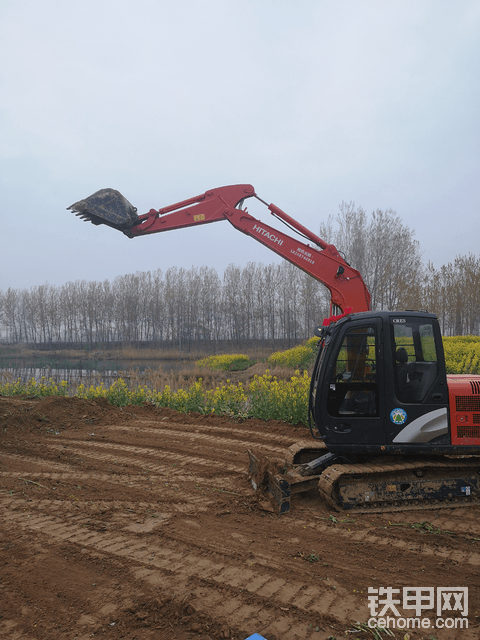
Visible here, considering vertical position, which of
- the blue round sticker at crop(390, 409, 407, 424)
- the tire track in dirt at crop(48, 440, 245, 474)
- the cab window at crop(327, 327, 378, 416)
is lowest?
the tire track in dirt at crop(48, 440, 245, 474)

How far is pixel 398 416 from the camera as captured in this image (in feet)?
16.5

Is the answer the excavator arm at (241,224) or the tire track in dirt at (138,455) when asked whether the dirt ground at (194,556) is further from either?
the excavator arm at (241,224)

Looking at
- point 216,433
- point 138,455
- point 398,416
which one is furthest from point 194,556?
point 216,433

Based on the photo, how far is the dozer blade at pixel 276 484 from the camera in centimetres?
489

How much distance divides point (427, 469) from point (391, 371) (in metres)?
1.32

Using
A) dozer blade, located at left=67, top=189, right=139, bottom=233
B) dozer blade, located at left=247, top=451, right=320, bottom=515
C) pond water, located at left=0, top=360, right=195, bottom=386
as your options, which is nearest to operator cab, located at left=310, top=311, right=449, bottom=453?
dozer blade, located at left=247, top=451, right=320, bottom=515

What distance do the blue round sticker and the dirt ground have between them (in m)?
1.09

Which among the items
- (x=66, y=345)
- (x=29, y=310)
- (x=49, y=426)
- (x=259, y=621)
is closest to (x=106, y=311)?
(x=66, y=345)

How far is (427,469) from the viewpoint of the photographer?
5.13 meters

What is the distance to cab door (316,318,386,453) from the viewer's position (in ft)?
16.7

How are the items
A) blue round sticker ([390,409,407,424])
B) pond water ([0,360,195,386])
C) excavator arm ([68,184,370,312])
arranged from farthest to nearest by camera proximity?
pond water ([0,360,195,386])
excavator arm ([68,184,370,312])
blue round sticker ([390,409,407,424])

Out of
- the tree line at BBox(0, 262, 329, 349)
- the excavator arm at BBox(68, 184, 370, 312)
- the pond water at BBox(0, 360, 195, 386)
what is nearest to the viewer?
the excavator arm at BBox(68, 184, 370, 312)

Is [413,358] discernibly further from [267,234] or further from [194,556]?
[267,234]

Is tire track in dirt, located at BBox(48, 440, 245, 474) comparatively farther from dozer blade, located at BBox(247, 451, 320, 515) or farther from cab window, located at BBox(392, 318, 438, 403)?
cab window, located at BBox(392, 318, 438, 403)
